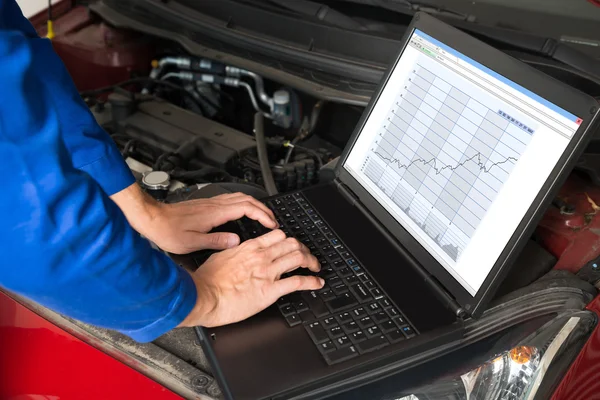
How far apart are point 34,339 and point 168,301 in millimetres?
259

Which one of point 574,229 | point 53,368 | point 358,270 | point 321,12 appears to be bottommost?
point 53,368

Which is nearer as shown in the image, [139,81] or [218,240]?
[218,240]

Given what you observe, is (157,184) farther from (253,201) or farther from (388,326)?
(388,326)

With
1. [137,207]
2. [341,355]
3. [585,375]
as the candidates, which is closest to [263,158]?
[137,207]

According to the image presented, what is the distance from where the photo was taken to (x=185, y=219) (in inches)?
31.3

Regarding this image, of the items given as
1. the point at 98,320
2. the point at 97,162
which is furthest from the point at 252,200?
the point at 98,320

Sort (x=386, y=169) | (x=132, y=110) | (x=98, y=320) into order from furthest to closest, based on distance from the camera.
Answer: (x=132, y=110), (x=386, y=169), (x=98, y=320)

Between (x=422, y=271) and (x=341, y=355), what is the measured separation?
189 mm

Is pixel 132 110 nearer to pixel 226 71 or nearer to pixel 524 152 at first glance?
pixel 226 71

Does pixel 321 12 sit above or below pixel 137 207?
above

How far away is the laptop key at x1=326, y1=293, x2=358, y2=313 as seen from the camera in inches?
26.1

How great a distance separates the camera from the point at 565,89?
57 cm

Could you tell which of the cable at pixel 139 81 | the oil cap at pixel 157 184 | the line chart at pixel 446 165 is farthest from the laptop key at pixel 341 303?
the cable at pixel 139 81

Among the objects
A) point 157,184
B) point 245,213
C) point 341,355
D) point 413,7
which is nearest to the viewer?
point 341,355
